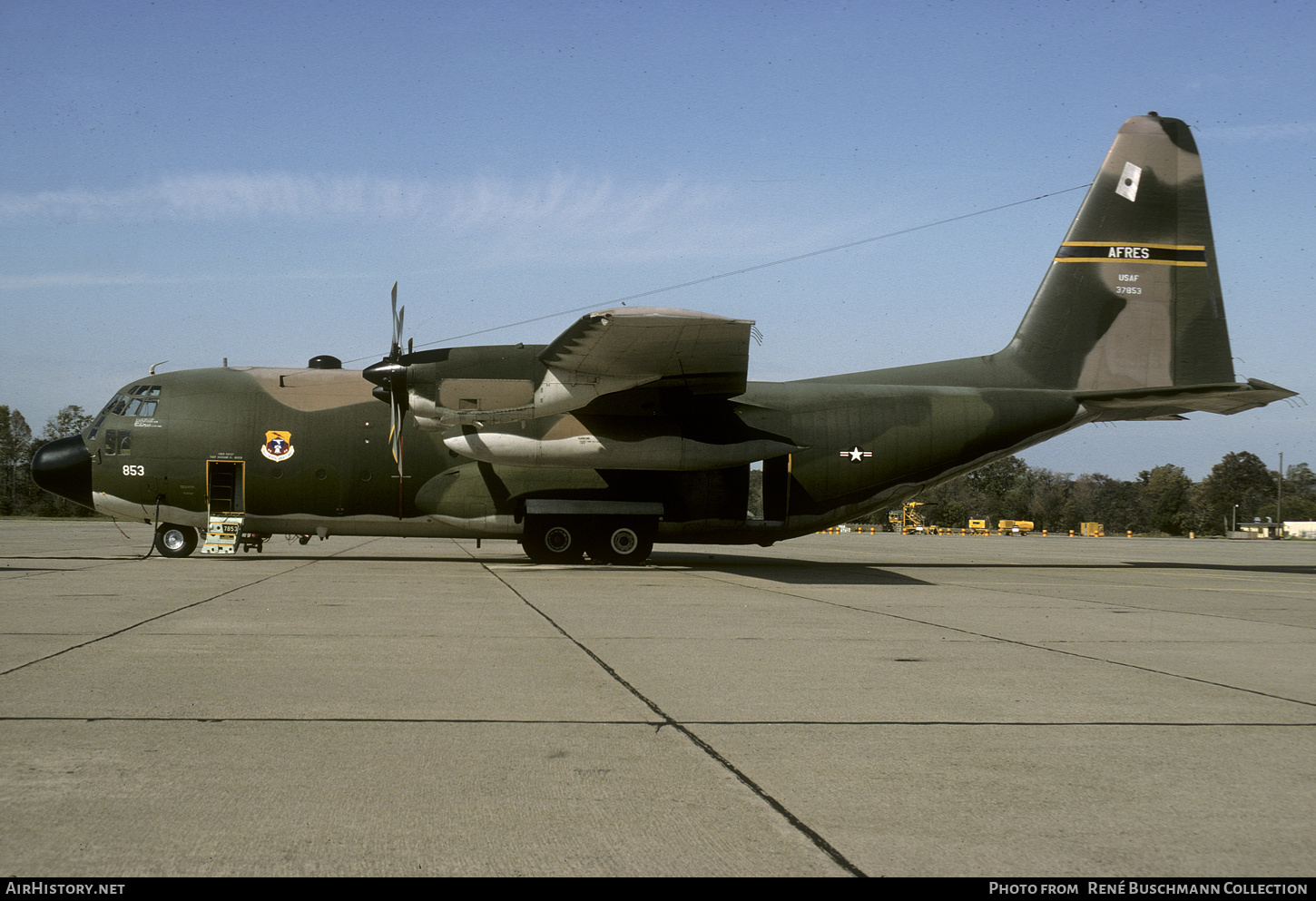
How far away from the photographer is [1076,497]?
445 ft

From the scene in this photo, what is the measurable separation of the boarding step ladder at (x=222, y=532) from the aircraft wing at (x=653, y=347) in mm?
7555

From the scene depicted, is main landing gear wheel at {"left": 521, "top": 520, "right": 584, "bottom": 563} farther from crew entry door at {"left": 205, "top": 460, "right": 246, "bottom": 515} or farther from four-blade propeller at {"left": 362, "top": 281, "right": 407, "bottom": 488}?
crew entry door at {"left": 205, "top": 460, "right": 246, "bottom": 515}

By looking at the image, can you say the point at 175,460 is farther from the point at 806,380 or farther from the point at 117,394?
the point at 806,380

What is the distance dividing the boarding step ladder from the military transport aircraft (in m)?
0.04

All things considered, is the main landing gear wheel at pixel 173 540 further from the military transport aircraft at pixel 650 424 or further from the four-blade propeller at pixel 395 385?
the four-blade propeller at pixel 395 385

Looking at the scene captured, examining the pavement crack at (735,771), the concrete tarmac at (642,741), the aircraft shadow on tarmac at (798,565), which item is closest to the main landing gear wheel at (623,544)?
the aircraft shadow on tarmac at (798,565)

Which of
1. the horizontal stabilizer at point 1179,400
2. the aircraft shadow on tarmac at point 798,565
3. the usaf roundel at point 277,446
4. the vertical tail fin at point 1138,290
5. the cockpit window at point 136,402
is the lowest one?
the aircraft shadow on tarmac at point 798,565

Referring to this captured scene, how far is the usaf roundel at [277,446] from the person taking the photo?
1912 cm

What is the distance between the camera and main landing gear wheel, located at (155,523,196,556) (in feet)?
65.1

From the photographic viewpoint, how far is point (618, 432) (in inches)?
714

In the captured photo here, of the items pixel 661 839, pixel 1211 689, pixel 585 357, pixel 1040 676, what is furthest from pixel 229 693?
pixel 585 357

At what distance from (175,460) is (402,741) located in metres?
16.5

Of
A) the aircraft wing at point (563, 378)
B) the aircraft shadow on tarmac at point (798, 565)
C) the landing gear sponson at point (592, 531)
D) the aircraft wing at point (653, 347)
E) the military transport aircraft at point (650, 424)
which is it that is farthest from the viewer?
the landing gear sponson at point (592, 531)

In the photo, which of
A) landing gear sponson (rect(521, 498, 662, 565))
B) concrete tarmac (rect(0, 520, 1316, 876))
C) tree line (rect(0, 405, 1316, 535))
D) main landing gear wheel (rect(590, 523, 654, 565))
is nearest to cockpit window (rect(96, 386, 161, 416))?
landing gear sponson (rect(521, 498, 662, 565))
